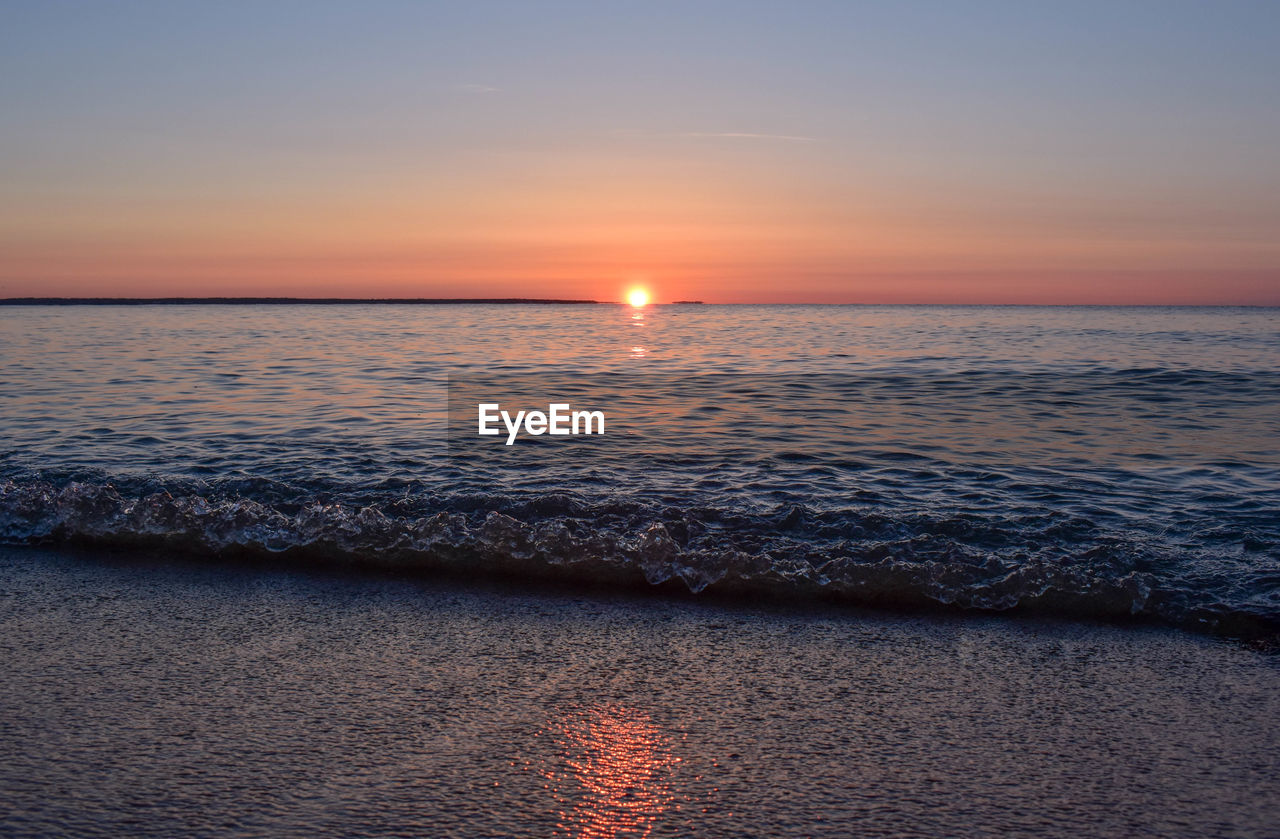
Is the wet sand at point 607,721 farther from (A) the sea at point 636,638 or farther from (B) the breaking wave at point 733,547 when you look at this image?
(B) the breaking wave at point 733,547

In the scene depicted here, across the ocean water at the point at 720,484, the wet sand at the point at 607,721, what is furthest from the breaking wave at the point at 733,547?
the wet sand at the point at 607,721

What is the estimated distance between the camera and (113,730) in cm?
328

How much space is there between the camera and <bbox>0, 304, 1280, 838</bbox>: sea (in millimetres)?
2857

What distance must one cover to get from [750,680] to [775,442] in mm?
Result: 7344

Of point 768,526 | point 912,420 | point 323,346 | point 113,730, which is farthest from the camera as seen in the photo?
point 323,346

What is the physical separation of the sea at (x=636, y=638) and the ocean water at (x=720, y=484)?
46 mm

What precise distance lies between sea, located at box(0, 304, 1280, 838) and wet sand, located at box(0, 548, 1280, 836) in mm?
17

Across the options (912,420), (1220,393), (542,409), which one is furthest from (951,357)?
(542,409)

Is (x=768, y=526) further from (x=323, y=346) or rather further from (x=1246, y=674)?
(x=323, y=346)

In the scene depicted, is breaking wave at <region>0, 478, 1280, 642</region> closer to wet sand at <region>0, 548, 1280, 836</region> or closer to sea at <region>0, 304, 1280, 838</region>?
sea at <region>0, 304, 1280, 838</region>

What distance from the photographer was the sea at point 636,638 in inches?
112

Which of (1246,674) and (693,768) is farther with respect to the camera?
(1246,674)

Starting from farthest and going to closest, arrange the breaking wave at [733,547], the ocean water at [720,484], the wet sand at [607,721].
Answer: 1. the ocean water at [720,484]
2. the breaking wave at [733,547]
3. the wet sand at [607,721]

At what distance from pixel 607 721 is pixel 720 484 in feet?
16.5
